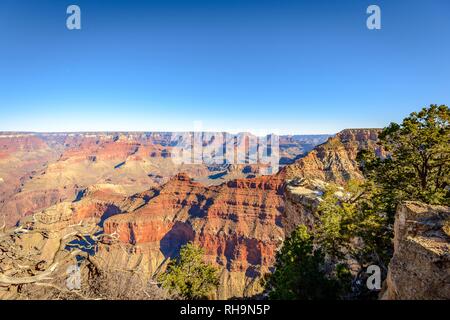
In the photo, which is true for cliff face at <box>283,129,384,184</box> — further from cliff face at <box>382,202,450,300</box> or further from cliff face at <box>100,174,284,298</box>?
cliff face at <box>382,202,450,300</box>

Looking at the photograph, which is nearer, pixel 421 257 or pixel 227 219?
pixel 421 257

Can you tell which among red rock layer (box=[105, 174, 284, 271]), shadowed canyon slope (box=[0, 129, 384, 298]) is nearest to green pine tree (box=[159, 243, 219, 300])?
shadowed canyon slope (box=[0, 129, 384, 298])

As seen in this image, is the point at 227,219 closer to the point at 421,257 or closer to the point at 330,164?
the point at 330,164

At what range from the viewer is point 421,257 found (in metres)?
10.2

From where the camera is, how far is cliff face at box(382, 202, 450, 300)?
962 cm

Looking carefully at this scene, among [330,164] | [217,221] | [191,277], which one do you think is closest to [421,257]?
[191,277]

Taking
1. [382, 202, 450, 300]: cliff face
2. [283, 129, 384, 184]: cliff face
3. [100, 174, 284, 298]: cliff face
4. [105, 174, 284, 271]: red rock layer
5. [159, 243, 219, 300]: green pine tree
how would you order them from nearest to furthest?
[382, 202, 450, 300]: cliff face, [159, 243, 219, 300]: green pine tree, [100, 174, 284, 298]: cliff face, [105, 174, 284, 271]: red rock layer, [283, 129, 384, 184]: cliff face

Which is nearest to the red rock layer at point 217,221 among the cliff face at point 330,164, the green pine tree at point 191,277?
the cliff face at point 330,164

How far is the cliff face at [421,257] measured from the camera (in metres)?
9.62

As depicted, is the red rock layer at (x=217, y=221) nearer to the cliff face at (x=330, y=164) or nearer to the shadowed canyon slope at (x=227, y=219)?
the shadowed canyon slope at (x=227, y=219)
